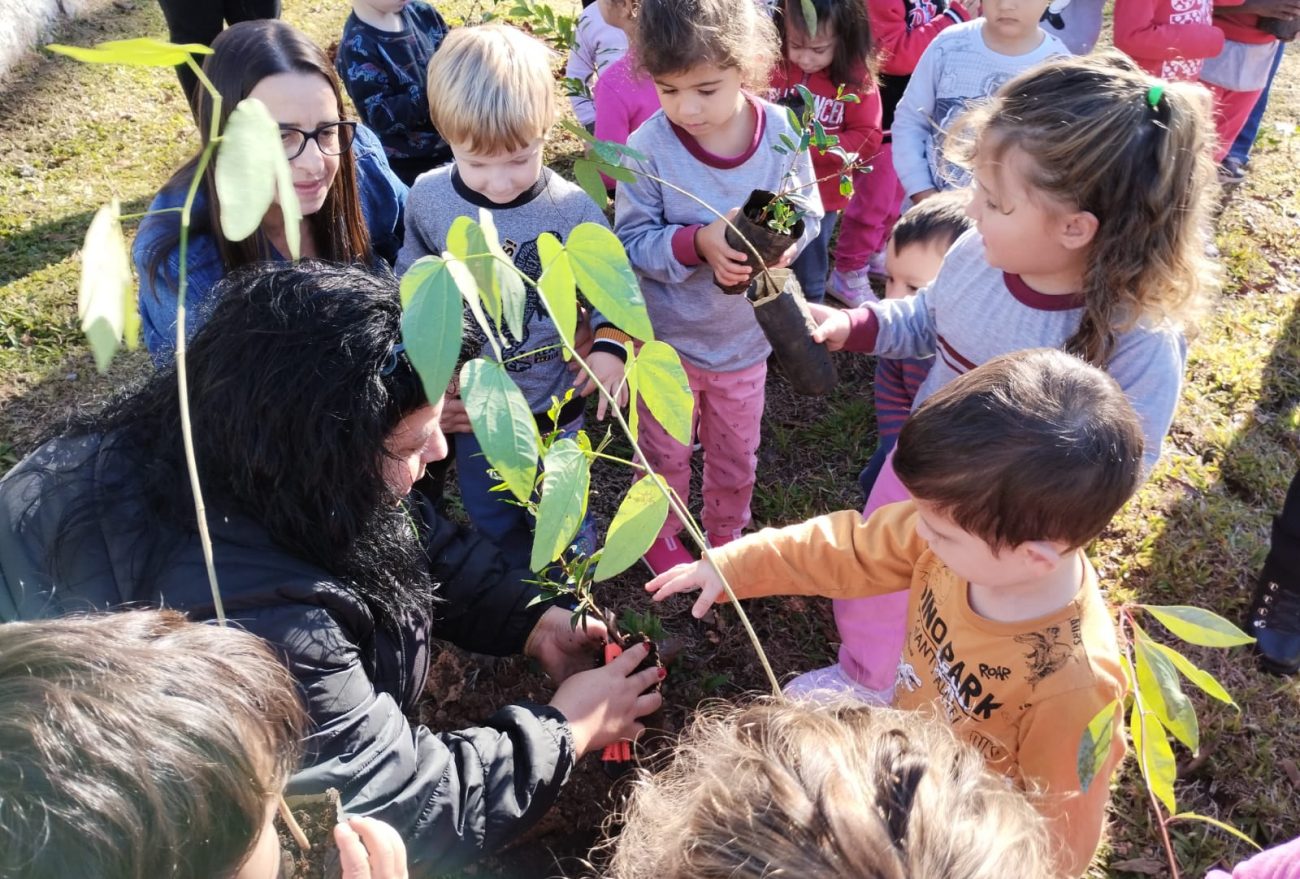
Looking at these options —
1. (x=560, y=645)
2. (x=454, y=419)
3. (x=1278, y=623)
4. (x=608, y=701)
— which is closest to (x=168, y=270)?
(x=454, y=419)

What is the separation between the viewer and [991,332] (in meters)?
1.78

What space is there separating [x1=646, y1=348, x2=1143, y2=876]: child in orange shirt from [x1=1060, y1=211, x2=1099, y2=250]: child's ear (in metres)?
0.41

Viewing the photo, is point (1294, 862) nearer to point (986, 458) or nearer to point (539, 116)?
point (986, 458)

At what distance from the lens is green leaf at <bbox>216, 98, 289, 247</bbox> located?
20.2 inches

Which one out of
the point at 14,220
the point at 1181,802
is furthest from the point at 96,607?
the point at 14,220

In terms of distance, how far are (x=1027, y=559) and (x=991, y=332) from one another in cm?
65

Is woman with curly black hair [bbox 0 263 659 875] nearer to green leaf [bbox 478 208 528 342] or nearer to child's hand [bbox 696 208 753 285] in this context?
green leaf [bbox 478 208 528 342]

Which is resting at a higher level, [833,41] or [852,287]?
[833,41]

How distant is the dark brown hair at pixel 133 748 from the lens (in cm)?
81

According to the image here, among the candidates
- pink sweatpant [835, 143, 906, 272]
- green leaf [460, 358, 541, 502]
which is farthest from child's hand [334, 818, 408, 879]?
pink sweatpant [835, 143, 906, 272]

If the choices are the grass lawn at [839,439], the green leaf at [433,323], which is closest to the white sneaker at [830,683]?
the grass lawn at [839,439]

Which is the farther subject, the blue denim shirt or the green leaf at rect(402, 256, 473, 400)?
the blue denim shirt

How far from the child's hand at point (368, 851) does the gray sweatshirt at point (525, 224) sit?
1.21m

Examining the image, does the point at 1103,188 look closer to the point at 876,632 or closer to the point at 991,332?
the point at 991,332
